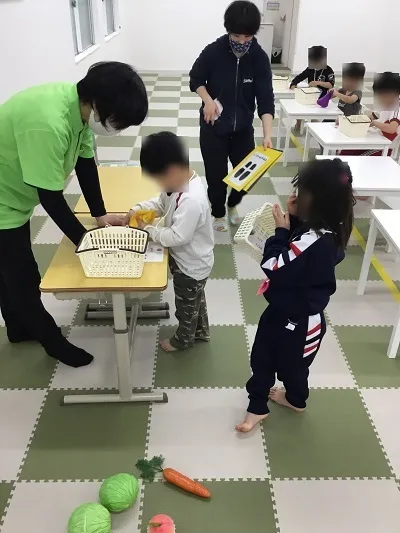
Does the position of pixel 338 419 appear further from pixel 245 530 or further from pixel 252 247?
pixel 252 247

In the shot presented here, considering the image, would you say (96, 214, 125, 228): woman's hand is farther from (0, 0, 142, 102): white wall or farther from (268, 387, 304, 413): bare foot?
(0, 0, 142, 102): white wall

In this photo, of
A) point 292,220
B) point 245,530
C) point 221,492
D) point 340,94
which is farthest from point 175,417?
point 340,94

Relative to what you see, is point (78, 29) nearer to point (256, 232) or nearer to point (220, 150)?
point (220, 150)

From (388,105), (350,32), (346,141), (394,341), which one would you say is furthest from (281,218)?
(350,32)

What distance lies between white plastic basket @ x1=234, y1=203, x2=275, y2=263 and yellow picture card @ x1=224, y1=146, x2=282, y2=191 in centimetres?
79

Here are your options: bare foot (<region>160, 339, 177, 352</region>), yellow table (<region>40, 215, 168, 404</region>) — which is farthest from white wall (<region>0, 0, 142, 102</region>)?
bare foot (<region>160, 339, 177, 352</region>)

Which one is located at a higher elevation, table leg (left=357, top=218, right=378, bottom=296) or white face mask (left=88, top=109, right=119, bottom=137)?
white face mask (left=88, top=109, right=119, bottom=137)

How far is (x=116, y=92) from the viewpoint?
138 centimetres

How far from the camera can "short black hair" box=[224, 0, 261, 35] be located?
7.91 feet

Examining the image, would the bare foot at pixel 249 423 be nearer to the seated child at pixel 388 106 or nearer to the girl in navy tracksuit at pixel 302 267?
the girl in navy tracksuit at pixel 302 267

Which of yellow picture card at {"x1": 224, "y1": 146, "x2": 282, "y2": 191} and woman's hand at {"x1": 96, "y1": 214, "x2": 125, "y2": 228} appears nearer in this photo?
woman's hand at {"x1": 96, "y1": 214, "x2": 125, "y2": 228}

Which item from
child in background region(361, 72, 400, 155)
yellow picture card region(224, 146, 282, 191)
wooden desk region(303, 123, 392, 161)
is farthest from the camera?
child in background region(361, 72, 400, 155)

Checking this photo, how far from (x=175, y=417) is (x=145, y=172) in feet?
3.44

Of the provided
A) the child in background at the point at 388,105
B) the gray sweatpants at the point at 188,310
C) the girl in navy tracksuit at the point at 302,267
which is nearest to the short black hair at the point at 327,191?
the girl in navy tracksuit at the point at 302,267
